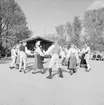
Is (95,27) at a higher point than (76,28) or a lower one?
lower

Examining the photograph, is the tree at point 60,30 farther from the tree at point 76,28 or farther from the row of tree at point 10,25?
the row of tree at point 10,25

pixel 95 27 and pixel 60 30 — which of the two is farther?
pixel 60 30

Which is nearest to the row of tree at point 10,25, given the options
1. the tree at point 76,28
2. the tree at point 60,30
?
the tree at point 76,28

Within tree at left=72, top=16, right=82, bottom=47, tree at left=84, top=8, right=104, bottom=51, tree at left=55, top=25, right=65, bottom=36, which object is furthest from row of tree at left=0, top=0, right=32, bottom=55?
tree at left=55, top=25, right=65, bottom=36

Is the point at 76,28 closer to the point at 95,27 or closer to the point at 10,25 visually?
the point at 95,27

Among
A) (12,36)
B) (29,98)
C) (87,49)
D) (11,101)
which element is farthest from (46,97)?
(12,36)

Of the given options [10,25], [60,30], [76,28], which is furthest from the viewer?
[60,30]

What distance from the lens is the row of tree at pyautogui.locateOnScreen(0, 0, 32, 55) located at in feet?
Result: 84.0

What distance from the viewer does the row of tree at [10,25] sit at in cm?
2561

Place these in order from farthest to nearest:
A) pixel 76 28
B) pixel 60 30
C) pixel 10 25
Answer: pixel 60 30, pixel 76 28, pixel 10 25

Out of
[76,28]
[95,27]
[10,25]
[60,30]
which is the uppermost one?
[60,30]

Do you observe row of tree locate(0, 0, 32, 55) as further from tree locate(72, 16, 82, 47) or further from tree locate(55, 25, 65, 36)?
tree locate(55, 25, 65, 36)

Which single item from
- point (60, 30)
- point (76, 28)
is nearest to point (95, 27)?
point (76, 28)

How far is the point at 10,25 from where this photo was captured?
2720cm
